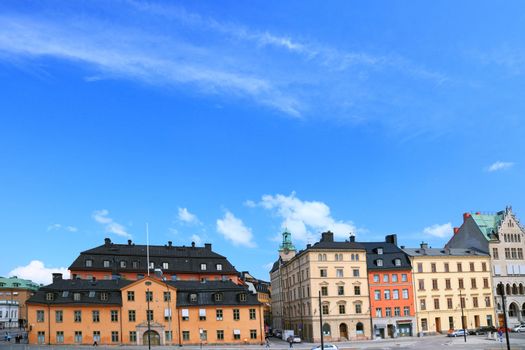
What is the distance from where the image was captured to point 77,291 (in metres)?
84.1

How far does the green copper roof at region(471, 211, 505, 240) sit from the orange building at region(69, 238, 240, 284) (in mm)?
45578

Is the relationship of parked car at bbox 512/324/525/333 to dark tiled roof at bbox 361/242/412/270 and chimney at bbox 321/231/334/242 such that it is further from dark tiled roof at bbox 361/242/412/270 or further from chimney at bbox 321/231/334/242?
chimney at bbox 321/231/334/242

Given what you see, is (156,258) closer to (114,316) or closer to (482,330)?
(114,316)

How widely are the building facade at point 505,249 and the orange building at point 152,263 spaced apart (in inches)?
1768

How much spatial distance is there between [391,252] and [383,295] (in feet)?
25.0

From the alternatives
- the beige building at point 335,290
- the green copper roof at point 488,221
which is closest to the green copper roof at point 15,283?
the beige building at point 335,290

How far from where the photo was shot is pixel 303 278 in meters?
98.4

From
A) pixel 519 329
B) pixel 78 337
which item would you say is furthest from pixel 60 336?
pixel 519 329

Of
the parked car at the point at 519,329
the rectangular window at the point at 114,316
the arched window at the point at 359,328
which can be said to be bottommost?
the parked car at the point at 519,329

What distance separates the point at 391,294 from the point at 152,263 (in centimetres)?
4138

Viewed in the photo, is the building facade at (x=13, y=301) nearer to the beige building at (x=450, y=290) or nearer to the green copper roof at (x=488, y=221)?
the beige building at (x=450, y=290)

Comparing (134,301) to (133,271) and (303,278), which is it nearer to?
(133,271)

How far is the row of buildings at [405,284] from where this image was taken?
306ft

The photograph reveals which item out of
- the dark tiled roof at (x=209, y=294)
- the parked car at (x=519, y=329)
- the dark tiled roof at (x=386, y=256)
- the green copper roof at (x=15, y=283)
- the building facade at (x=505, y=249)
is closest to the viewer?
the dark tiled roof at (x=209, y=294)
